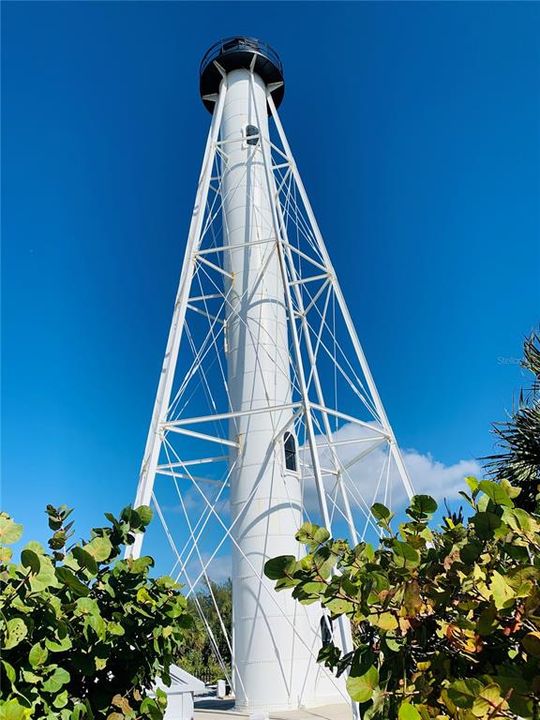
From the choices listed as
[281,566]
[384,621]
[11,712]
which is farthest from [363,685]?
[11,712]

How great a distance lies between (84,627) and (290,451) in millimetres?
9357

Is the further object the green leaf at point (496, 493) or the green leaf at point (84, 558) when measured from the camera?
the green leaf at point (84, 558)

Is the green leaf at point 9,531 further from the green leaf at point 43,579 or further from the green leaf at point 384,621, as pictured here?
the green leaf at point 384,621

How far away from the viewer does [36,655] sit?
2.48 m

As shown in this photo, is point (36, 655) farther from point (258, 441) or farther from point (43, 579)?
point (258, 441)

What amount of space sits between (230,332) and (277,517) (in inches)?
164

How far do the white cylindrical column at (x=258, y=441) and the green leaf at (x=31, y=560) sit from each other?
8.07 metres

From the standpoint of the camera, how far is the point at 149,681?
3387 millimetres

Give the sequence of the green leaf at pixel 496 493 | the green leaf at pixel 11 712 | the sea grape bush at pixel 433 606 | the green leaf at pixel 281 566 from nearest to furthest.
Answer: the green leaf at pixel 11 712
the sea grape bush at pixel 433 606
the green leaf at pixel 496 493
the green leaf at pixel 281 566

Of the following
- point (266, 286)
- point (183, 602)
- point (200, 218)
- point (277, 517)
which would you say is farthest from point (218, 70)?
point (183, 602)

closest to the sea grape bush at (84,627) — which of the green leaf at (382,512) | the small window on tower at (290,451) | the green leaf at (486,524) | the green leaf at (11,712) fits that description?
the green leaf at (11,712)

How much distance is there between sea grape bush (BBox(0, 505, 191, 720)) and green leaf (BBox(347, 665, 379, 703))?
1.17m

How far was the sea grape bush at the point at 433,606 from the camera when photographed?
2.10m

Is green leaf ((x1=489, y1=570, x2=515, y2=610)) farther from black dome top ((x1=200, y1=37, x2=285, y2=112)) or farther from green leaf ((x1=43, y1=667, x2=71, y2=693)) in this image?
black dome top ((x1=200, y1=37, x2=285, y2=112))
